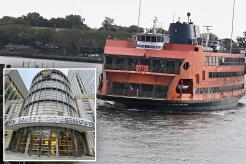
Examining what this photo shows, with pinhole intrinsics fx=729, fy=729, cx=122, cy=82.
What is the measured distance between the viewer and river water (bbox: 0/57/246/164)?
106 ft

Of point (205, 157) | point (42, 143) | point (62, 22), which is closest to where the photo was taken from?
point (42, 143)

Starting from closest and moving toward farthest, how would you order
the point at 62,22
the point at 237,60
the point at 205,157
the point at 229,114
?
the point at 205,157
the point at 229,114
the point at 237,60
the point at 62,22

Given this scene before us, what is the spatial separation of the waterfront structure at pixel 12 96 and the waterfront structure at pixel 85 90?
3.97 ft

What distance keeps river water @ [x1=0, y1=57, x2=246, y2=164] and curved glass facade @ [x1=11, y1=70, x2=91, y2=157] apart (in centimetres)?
724

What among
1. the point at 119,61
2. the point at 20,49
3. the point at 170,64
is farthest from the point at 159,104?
the point at 20,49

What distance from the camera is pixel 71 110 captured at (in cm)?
1722

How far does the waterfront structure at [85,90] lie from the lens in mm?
17312

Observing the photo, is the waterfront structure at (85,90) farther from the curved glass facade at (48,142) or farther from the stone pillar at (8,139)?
the stone pillar at (8,139)

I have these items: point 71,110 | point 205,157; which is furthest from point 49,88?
point 205,157

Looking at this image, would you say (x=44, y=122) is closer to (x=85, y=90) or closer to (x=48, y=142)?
(x=48, y=142)

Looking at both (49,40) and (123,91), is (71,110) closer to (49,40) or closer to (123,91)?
(123,91)

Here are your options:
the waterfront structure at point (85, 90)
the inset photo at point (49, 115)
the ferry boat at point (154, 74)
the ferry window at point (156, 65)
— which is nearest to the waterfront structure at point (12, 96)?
the inset photo at point (49, 115)

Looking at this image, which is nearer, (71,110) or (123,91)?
(71,110)

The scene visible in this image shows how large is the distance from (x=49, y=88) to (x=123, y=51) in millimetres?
→ 34690
